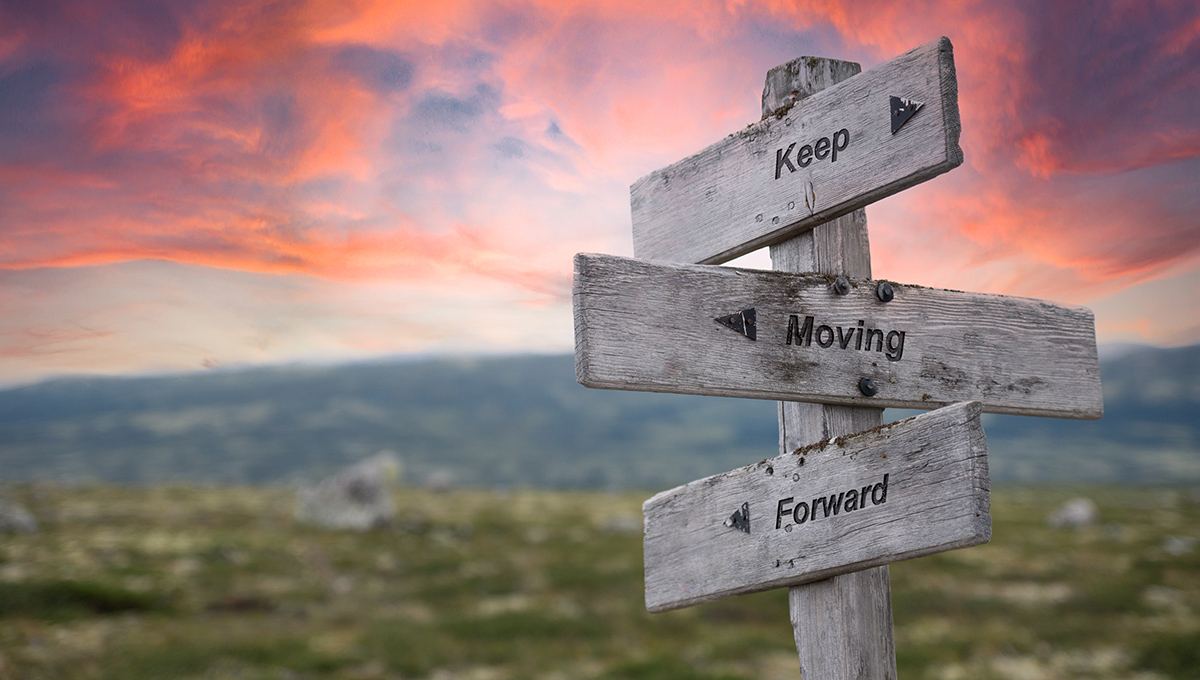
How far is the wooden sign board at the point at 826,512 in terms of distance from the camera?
238 cm

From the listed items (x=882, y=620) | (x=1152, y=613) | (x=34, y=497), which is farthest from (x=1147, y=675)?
(x=34, y=497)

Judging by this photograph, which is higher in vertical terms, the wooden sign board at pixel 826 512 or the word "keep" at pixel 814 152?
the word "keep" at pixel 814 152

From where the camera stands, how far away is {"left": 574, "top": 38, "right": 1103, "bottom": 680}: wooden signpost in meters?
2.46

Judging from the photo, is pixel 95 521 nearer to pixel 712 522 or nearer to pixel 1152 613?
pixel 712 522

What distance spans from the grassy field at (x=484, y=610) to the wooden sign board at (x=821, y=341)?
8.41 m

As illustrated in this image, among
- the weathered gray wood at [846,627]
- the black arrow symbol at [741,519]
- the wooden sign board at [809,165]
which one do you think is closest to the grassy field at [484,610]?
the weathered gray wood at [846,627]

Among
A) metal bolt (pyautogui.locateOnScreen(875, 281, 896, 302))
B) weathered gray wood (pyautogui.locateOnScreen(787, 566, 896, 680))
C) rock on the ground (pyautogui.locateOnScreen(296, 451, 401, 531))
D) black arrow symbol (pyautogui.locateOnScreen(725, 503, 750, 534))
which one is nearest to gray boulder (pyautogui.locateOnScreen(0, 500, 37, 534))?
rock on the ground (pyautogui.locateOnScreen(296, 451, 401, 531))

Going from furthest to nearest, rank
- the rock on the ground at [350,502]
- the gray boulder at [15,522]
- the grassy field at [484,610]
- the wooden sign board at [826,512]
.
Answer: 1. the rock on the ground at [350,502]
2. the gray boulder at [15,522]
3. the grassy field at [484,610]
4. the wooden sign board at [826,512]

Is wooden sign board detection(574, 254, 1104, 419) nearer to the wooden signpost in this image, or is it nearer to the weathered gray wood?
the wooden signpost

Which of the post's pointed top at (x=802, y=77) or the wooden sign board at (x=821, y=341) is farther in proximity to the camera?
the post's pointed top at (x=802, y=77)

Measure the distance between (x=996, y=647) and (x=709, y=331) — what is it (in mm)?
11815

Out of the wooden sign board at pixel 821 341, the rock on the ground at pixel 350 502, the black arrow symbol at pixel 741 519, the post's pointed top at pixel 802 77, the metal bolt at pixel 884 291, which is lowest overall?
the rock on the ground at pixel 350 502

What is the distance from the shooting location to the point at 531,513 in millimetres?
29062

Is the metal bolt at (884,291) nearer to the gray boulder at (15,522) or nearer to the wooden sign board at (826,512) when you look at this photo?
the wooden sign board at (826,512)
